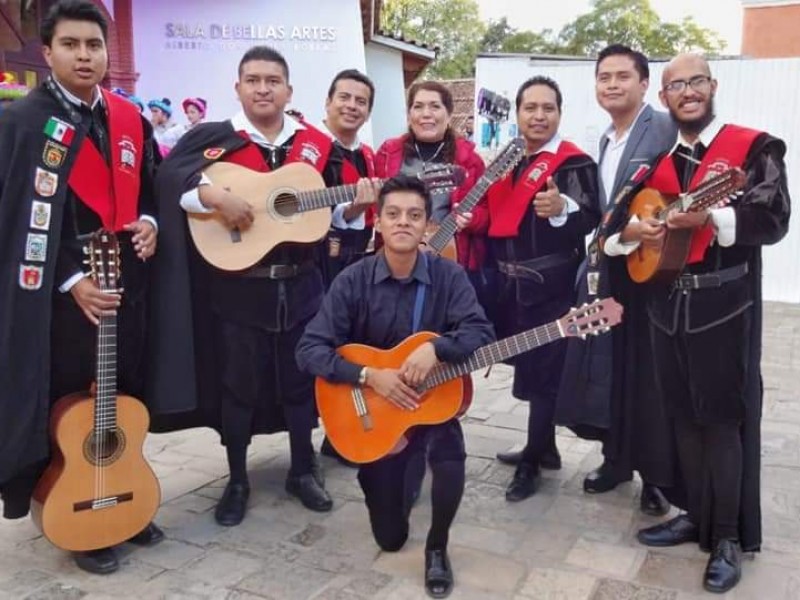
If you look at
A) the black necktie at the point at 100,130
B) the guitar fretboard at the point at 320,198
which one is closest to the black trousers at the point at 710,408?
the guitar fretboard at the point at 320,198

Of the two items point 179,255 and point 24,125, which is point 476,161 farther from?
point 24,125

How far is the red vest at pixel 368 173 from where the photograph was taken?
150 inches

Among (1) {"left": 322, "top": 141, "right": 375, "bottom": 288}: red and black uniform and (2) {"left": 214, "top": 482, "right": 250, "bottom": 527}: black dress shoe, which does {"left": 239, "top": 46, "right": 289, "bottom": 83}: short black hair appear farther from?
(2) {"left": 214, "top": 482, "right": 250, "bottom": 527}: black dress shoe

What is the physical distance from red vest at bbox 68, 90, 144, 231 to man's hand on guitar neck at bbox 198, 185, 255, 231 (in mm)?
279

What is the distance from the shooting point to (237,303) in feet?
11.5

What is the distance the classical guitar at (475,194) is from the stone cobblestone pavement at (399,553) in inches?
49.3

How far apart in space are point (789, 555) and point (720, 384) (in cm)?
91

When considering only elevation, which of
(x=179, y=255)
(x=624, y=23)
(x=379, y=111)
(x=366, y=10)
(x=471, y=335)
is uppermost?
(x=624, y=23)

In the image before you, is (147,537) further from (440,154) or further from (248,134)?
(440,154)

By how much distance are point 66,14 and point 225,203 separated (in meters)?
0.93

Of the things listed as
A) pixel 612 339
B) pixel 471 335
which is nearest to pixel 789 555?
pixel 612 339

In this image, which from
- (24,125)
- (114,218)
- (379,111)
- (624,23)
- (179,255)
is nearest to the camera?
(24,125)

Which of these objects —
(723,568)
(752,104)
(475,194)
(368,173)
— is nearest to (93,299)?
(368,173)

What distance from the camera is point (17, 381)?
9.52 feet
